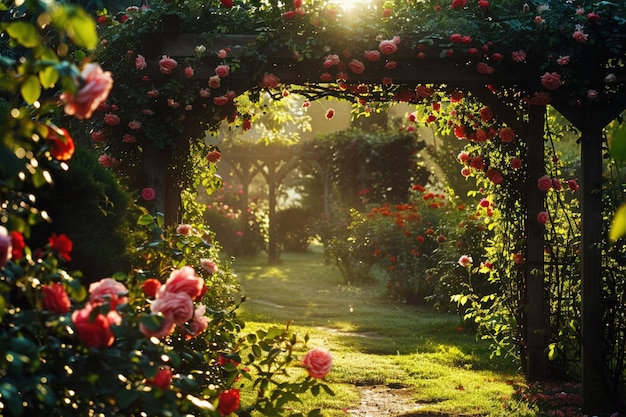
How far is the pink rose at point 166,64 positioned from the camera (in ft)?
19.1

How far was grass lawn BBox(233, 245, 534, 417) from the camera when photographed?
6020 millimetres

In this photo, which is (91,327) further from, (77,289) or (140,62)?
(140,62)

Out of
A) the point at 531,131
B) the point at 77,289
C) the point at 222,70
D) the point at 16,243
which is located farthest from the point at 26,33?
the point at 531,131

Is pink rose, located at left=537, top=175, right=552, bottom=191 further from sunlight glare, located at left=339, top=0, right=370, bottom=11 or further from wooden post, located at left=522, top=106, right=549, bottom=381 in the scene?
sunlight glare, located at left=339, top=0, right=370, bottom=11

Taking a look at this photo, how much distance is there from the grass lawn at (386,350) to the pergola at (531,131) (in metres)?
0.53

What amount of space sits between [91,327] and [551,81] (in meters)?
4.24

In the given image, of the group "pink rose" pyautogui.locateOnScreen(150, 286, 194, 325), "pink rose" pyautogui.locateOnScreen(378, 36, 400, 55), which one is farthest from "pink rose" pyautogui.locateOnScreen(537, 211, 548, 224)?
"pink rose" pyautogui.locateOnScreen(150, 286, 194, 325)

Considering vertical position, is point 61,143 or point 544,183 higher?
point 544,183

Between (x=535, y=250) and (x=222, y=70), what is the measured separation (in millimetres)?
2844

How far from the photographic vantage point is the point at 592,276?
571 centimetres

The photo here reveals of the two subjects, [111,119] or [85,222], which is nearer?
[85,222]

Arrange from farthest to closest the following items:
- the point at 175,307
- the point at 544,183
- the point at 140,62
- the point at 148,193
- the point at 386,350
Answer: the point at 386,350, the point at 544,183, the point at 148,193, the point at 140,62, the point at 175,307

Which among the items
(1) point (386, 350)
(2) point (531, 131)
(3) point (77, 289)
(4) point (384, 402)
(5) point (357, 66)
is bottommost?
(4) point (384, 402)

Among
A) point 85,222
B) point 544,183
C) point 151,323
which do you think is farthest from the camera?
point 544,183
